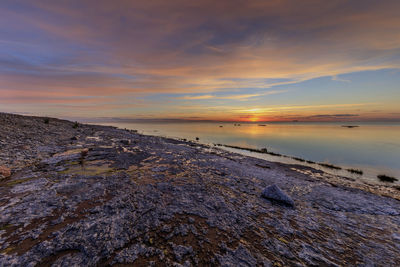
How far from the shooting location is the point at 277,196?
7.83 metres

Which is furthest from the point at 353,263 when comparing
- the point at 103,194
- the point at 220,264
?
the point at 103,194

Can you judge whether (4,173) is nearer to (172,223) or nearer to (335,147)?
(172,223)

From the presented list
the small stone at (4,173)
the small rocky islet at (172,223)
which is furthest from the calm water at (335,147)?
the small stone at (4,173)

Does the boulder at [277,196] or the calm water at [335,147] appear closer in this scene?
the boulder at [277,196]

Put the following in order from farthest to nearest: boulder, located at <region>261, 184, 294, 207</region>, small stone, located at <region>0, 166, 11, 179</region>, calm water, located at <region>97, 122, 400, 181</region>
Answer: calm water, located at <region>97, 122, 400, 181</region>
boulder, located at <region>261, 184, 294, 207</region>
small stone, located at <region>0, 166, 11, 179</region>

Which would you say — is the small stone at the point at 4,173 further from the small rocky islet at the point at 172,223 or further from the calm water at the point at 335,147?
the calm water at the point at 335,147

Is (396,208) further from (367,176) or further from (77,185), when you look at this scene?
(77,185)

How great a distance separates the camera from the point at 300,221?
20.6 feet

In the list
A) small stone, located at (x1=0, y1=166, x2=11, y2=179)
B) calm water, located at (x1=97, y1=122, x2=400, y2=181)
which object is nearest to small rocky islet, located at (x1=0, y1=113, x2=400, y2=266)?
small stone, located at (x1=0, y1=166, x2=11, y2=179)

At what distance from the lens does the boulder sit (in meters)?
7.61

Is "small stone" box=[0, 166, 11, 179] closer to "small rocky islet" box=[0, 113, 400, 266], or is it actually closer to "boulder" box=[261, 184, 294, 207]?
"small rocky islet" box=[0, 113, 400, 266]

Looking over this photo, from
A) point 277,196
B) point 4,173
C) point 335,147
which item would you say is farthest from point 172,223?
point 335,147

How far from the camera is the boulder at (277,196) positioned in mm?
7609

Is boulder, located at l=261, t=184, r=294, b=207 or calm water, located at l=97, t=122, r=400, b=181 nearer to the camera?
boulder, located at l=261, t=184, r=294, b=207
